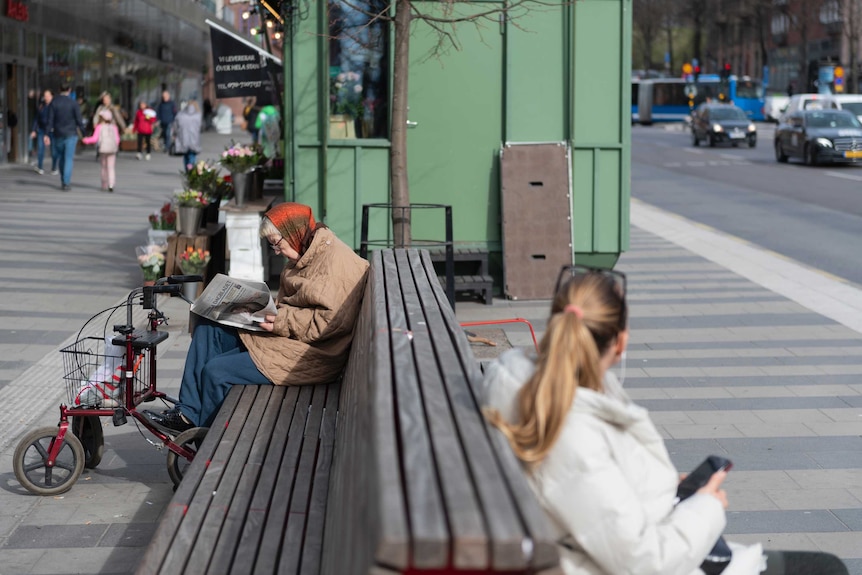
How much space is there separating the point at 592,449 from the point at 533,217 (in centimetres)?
883

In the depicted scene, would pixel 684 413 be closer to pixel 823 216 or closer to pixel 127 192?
pixel 823 216

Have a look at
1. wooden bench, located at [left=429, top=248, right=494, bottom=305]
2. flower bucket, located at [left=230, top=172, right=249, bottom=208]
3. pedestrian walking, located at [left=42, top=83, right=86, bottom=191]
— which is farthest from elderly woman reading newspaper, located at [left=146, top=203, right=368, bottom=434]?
pedestrian walking, located at [left=42, top=83, right=86, bottom=191]

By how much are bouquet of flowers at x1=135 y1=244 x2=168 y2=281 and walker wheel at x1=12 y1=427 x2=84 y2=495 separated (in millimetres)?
5561

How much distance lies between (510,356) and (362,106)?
8842mm

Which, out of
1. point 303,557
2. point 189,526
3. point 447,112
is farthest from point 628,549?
point 447,112

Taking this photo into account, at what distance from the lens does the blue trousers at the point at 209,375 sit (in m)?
5.88

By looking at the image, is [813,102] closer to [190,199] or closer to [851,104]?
[851,104]

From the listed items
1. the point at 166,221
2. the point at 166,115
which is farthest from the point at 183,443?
the point at 166,115

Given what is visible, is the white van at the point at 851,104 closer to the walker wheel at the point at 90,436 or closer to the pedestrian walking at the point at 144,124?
the pedestrian walking at the point at 144,124

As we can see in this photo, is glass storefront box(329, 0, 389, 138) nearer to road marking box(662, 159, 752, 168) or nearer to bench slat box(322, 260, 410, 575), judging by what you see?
bench slat box(322, 260, 410, 575)

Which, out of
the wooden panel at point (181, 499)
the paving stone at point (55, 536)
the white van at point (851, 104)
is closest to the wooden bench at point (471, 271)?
the wooden panel at point (181, 499)

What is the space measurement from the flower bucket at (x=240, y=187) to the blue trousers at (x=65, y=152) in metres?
11.5

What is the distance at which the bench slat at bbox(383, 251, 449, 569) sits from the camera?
7.50 feet

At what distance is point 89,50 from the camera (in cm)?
3659
